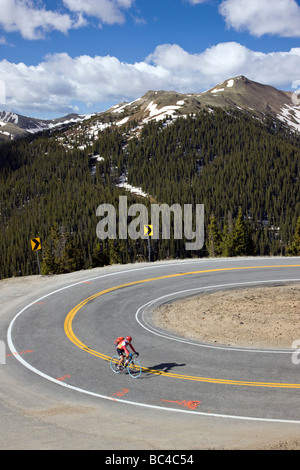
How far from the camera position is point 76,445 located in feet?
30.1

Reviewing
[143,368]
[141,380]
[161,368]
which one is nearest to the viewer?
[141,380]

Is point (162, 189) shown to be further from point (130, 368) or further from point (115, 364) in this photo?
point (130, 368)

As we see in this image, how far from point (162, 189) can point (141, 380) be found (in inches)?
5484

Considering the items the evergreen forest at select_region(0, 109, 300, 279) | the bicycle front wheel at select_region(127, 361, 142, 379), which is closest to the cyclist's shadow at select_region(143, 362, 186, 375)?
the bicycle front wheel at select_region(127, 361, 142, 379)

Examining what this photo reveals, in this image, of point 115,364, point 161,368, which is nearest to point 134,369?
point 115,364

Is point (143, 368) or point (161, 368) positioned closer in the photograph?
point (161, 368)

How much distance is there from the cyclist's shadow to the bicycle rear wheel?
4.11ft

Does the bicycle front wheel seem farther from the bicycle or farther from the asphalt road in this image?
the asphalt road

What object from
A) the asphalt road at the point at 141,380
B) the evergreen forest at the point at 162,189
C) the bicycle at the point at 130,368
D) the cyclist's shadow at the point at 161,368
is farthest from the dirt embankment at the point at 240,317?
the evergreen forest at the point at 162,189

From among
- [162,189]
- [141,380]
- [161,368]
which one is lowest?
[141,380]

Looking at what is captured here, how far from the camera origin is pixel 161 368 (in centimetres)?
1410

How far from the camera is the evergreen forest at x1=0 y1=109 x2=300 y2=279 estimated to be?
11181 centimetres

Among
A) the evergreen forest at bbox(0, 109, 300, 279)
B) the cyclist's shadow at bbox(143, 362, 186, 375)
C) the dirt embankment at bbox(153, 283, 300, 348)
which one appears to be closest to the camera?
the cyclist's shadow at bbox(143, 362, 186, 375)

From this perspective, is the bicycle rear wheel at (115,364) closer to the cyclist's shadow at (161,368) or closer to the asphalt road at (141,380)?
the asphalt road at (141,380)
